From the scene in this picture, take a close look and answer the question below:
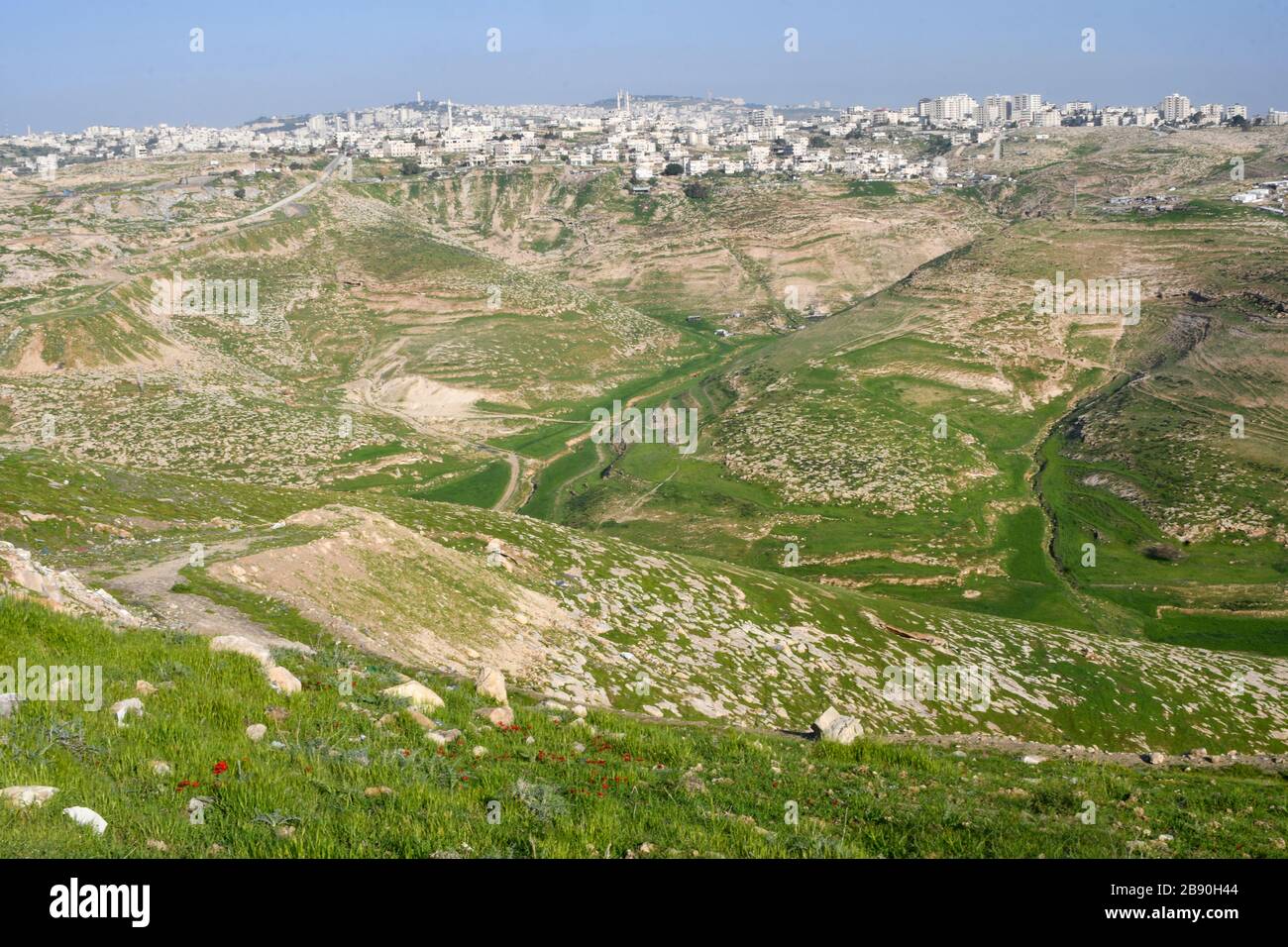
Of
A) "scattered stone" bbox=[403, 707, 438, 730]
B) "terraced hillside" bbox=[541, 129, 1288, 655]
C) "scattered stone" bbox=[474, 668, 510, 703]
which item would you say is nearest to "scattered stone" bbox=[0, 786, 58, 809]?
"scattered stone" bbox=[403, 707, 438, 730]

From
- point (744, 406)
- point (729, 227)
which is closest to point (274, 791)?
point (744, 406)

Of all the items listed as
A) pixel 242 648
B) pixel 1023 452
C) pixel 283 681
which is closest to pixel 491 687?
pixel 283 681

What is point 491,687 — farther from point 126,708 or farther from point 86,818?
point 86,818

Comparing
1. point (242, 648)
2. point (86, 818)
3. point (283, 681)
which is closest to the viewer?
point (86, 818)

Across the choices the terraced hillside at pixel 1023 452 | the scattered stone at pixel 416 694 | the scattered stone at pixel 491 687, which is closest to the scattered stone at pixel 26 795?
the scattered stone at pixel 416 694

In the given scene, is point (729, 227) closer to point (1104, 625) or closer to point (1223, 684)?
point (1104, 625)
